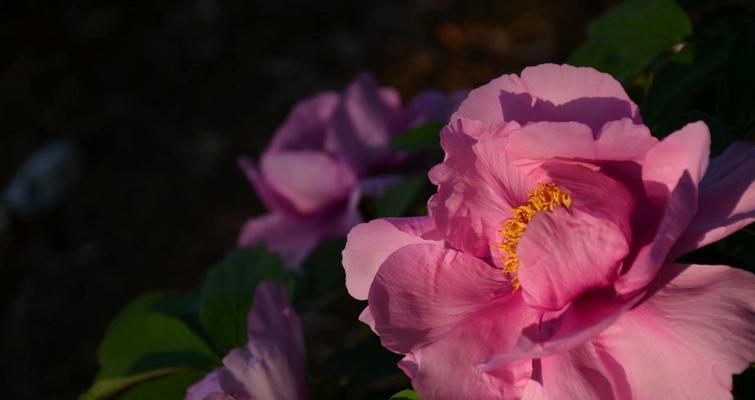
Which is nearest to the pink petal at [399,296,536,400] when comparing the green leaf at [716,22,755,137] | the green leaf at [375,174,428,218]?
the green leaf at [716,22,755,137]

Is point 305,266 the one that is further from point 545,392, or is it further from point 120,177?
point 120,177

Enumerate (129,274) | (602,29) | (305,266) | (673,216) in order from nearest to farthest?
(673,216), (602,29), (305,266), (129,274)

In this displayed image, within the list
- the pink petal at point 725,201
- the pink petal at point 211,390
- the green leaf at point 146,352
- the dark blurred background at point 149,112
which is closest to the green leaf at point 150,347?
the green leaf at point 146,352

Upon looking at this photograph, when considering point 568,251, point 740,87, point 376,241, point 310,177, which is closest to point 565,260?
point 568,251

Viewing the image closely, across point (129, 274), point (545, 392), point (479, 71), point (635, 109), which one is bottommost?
point (129, 274)

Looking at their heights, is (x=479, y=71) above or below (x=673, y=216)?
below

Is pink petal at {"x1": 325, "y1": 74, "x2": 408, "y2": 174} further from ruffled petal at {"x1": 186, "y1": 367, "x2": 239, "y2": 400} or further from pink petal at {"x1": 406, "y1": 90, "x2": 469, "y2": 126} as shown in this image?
ruffled petal at {"x1": 186, "y1": 367, "x2": 239, "y2": 400}

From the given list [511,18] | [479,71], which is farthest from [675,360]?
[511,18]

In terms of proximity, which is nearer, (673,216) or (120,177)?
(673,216)

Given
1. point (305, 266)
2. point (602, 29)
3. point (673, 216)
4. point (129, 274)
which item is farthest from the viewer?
point (129, 274)
